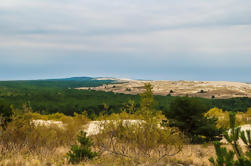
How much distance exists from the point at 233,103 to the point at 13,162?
52191 mm

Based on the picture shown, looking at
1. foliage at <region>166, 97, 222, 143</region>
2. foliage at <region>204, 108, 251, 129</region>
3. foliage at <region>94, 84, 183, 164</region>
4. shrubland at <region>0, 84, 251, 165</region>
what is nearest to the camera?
shrubland at <region>0, 84, 251, 165</region>

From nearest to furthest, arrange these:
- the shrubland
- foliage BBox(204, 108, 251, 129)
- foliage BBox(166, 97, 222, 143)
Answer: the shrubland → foliage BBox(166, 97, 222, 143) → foliage BBox(204, 108, 251, 129)

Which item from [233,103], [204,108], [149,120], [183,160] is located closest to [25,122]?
[149,120]

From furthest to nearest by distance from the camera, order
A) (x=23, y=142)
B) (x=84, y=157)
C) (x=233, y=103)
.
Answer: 1. (x=233, y=103)
2. (x=23, y=142)
3. (x=84, y=157)

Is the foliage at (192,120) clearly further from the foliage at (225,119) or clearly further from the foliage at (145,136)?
the foliage at (145,136)

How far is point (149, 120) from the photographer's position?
29.5ft

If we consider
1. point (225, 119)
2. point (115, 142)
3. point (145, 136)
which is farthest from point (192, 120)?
point (225, 119)

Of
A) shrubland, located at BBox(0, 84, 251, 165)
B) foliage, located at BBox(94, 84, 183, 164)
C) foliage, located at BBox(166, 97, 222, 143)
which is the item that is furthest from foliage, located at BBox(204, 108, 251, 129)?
foliage, located at BBox(94, 84, 183, 164)

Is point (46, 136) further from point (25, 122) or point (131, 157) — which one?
point (131, 157)

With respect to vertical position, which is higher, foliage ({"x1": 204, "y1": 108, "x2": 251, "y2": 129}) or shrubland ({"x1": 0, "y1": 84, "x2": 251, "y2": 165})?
shrubland ({"x1": 0, "y1": 84, "x2": 251, "y2": 165})

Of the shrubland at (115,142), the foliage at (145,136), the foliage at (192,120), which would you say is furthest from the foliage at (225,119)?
the foliage at (145,136)

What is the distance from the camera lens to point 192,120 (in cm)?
1352

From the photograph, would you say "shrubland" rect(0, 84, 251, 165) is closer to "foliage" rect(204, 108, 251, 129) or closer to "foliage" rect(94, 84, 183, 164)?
"foliage" rect(94, 84, 183, 164)

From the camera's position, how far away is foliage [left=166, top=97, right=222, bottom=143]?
43.8 ft
